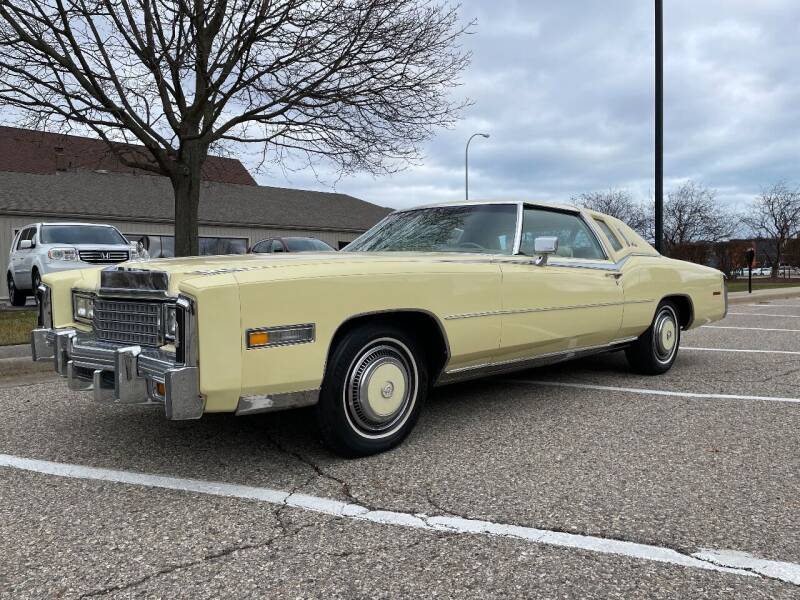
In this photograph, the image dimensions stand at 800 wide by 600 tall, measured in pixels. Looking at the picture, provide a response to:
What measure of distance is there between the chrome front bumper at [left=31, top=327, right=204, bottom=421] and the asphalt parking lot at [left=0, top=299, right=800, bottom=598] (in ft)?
1.38

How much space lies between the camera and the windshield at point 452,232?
444cm

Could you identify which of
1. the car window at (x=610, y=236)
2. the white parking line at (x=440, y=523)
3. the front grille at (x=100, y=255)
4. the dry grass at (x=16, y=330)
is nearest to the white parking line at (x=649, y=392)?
the car window at (x=610, y=236)

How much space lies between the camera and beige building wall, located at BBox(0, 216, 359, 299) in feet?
62.7

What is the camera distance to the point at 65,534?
100 inches

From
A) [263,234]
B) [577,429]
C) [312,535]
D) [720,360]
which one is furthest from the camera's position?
[263,234]

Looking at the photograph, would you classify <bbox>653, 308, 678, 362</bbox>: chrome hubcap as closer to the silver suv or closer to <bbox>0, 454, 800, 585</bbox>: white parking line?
<bbox>0, 454, 800, 585</bbox>: white parking line

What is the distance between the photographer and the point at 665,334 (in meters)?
5.79

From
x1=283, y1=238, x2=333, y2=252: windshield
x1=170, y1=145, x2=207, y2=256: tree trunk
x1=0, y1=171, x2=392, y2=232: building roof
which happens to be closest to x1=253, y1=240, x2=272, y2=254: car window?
x1=283, y1=238, x2=333, y2=252: windshield

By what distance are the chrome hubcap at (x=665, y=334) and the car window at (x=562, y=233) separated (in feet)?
3.27

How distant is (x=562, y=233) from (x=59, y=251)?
9.56 meters

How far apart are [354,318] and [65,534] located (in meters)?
1.54

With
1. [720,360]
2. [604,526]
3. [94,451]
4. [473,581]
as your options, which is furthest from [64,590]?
[720,360]

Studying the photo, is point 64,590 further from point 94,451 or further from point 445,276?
point 445,276

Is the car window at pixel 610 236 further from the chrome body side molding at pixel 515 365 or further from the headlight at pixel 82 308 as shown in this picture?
the headlight at pixel 82 308
